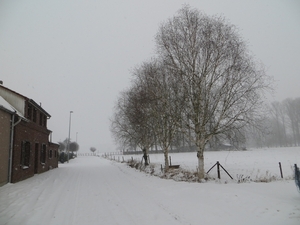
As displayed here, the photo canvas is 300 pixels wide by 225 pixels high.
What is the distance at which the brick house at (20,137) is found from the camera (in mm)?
12430

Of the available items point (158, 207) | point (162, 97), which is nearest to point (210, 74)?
point (162, 97)

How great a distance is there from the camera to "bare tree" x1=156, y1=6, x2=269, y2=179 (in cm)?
1255

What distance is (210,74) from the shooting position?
1341 centimetres

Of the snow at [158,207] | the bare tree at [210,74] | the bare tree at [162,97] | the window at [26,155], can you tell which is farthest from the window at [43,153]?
the bare tree at [210,74]

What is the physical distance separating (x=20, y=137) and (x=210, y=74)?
528 inches

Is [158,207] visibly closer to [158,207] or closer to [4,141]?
[158,207]

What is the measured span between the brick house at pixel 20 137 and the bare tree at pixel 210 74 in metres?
10.5

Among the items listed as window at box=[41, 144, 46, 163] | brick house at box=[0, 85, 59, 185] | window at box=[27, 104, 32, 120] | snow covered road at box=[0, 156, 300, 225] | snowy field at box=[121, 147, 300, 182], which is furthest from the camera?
window at box=[41, 144, 46, 163]

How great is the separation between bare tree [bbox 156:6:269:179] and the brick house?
10510 millimetres

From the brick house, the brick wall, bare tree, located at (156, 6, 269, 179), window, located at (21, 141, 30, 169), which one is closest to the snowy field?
bare tree, located at (156, 6, 269, 179)

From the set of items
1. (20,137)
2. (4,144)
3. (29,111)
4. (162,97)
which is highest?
(162,97)

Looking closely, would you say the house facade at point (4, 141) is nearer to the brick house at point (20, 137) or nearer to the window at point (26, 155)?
the brick house at point (20, 137)

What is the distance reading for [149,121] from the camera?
21.2 m

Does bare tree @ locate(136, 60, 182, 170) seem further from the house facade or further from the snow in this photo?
the house facade
